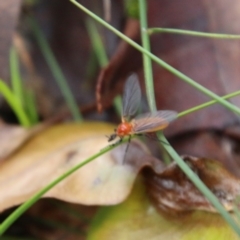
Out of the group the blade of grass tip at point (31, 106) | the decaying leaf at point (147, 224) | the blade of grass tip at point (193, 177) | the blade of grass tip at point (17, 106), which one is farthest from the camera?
the blade of grass tip at point (31, 106)

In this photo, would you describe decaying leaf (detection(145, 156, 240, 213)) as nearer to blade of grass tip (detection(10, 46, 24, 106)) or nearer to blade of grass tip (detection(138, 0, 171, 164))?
blade of grass tip (detection(138, 0, 171, 164))

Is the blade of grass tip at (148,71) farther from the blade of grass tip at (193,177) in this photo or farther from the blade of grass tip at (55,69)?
the blade of grass tip at (55,69)

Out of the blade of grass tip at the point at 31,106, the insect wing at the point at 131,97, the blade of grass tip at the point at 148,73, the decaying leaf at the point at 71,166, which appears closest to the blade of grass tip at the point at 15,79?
the blade of grass tip at the point at 31,106

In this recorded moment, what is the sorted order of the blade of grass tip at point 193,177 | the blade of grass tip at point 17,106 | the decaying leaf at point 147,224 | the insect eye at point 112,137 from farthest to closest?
the blade of grass tip at point 17,106 < the insect eye at point 112,137 < the decaying leaf at point 147,224 < the blade of grass tip at point 193,177

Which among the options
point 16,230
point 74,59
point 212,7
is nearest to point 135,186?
point 16,230

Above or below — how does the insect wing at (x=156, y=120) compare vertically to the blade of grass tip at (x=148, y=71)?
below

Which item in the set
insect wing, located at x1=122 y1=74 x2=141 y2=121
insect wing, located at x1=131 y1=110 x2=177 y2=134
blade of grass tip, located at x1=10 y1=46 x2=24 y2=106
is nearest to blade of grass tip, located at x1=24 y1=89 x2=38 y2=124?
blade of grass tip, located at x1=10 y1=46 x2=24 y2=106

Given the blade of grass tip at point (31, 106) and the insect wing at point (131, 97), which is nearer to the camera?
the insect wing at point (131, 97)
